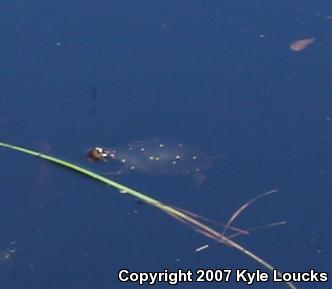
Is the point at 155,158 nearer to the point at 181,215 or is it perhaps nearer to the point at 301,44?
the point at 181,215

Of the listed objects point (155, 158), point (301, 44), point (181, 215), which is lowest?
point (181, 215)

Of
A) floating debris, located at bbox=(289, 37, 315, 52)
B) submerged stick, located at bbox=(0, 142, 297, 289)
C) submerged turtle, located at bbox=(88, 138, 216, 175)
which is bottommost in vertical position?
submerged stick, located at bbox=(0, 142, 297, 289)

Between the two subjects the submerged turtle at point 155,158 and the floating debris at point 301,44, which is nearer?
the submerged turtle at point 155,158

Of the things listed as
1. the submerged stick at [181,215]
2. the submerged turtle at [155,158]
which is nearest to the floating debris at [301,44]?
the submerged turtle at [155,158]

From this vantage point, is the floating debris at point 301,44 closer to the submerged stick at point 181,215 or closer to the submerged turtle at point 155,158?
the submerged turtle at point 155,158

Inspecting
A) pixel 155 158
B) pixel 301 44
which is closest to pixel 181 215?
pixel 155 158

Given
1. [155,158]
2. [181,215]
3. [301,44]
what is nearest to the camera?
[181,215]

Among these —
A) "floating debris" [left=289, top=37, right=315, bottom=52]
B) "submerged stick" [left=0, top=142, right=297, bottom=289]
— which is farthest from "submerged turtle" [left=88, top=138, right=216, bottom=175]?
"floating debris" [left=289, top=37, right=315, bottom=52]

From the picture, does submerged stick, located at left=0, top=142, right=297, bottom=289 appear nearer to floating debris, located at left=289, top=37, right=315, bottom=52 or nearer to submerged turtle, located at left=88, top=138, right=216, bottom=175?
submerged turtle, located at left=88, top=138, right=216, bottom=175

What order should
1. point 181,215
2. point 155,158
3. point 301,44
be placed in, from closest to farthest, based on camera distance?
point 181,215
point 155,158
point 301,44
